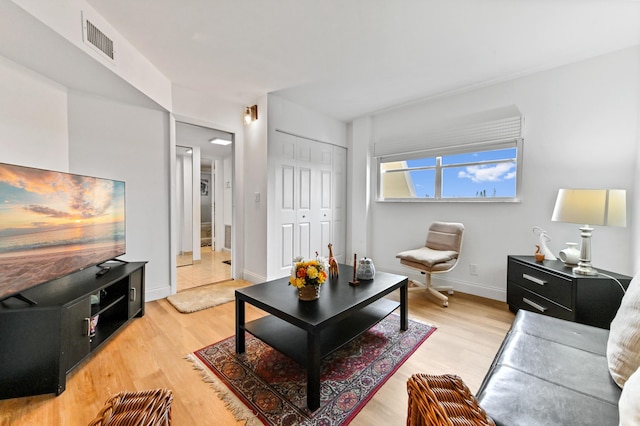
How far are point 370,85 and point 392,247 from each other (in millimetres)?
2224

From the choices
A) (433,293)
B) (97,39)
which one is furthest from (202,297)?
(433,293)

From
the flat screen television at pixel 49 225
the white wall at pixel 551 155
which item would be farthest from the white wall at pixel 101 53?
the white wall at pixel 551 155

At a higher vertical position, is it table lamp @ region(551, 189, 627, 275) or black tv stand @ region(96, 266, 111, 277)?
table lamp @ region(551, 189, 627, 275)

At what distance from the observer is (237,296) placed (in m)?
1.83

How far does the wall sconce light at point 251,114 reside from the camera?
3.43 m

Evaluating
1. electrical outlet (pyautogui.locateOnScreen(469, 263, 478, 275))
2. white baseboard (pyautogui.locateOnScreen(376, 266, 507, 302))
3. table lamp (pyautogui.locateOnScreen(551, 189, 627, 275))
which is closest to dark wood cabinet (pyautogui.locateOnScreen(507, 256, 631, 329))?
table lamp (pyautogui.locateOnScreen(551, 189, 627, 275))

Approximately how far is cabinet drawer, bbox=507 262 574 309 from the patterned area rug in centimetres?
108

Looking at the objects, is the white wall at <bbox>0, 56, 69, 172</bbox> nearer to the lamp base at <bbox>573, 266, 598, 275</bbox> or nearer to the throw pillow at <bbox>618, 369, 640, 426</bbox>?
the throw pillow at <bbox>618, 369, 640, 426</bbox>

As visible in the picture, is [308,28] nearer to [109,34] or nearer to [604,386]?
[109,34]

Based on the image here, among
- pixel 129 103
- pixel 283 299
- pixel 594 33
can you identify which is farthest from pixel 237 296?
pixel 594 33

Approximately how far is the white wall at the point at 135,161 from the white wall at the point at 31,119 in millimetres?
120

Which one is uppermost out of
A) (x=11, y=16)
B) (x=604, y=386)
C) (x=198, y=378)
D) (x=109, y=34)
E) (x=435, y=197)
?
(x=109, y=34)

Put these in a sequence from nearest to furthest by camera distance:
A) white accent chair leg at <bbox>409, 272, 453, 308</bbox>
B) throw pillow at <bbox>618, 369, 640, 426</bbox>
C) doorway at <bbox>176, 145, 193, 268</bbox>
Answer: throw pillow at <bbox>618, 369, 640, 426</bbox>
white accent chair leg at <bbox>409, 272, 453, 308</bbox>
doorway at <bbox>176, 145, 193, 268</bbox>

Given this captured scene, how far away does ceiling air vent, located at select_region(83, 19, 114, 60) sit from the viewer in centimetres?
175
